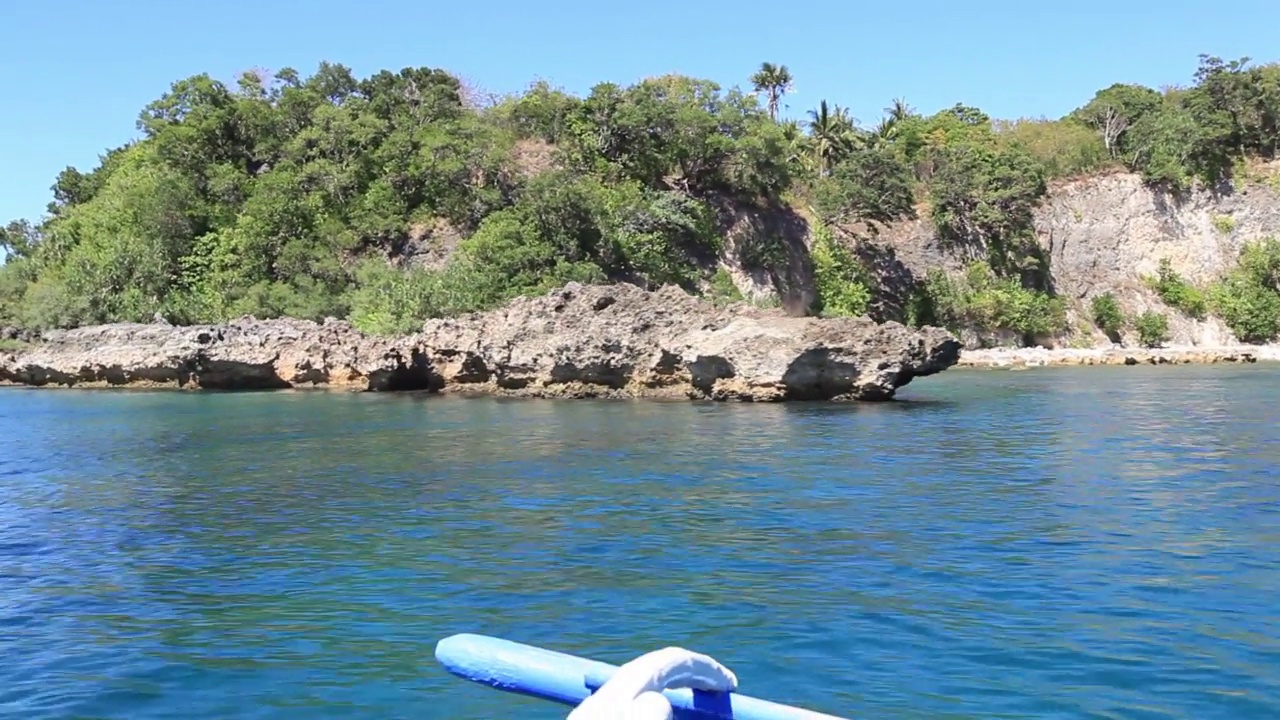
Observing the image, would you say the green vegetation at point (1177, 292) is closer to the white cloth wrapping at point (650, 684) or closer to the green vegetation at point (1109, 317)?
the green vegetation at point (1109, 317)

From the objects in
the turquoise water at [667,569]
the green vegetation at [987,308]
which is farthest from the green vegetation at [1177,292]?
the turquoise water at [667,569]

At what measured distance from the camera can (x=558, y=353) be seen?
3034 cm

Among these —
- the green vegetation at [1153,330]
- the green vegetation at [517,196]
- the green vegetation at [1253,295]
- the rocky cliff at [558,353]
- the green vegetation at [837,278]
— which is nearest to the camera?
the rocky cliff at [558,353]

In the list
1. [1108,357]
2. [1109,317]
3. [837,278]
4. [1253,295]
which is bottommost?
[1108,357]

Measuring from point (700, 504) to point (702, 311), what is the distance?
17.0 meters

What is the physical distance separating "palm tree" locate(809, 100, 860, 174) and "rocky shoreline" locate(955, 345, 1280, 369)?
1836 centimetres

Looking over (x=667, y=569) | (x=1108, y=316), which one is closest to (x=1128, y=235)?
(x=1108, y=316)

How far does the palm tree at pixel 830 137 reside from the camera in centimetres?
6488

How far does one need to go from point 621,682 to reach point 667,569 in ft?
21.9

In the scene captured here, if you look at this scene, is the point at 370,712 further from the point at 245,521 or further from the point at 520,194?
the point at 520,194

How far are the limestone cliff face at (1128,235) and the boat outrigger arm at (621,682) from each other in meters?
59.0

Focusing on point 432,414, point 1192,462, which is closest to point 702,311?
point 432,414

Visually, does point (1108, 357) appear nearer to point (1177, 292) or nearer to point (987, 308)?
point (987, 308)

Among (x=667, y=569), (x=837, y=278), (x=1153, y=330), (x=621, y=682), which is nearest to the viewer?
(x=621, y=682)
